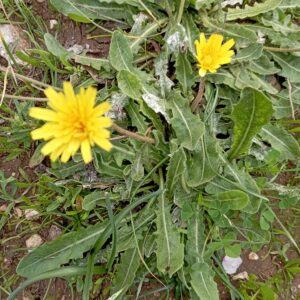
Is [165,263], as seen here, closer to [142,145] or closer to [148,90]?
[142,145]

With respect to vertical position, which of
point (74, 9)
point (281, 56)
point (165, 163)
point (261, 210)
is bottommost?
point (261, 210)

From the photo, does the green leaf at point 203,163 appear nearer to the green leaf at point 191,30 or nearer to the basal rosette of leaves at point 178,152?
the basal rosette of leaves at point 178,152

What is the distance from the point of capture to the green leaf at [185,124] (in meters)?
2.51

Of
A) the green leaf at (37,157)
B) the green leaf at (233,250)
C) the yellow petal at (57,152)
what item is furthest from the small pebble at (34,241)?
the yellow petal at (57,152)

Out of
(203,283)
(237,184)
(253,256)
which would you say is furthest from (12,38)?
(253,256)

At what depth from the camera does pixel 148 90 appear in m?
2.66

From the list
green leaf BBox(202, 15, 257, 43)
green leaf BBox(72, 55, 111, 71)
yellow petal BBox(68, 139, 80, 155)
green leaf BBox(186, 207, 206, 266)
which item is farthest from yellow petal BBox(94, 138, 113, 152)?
green leaf BBox(202, 15, 257, 43)

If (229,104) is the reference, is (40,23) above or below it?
above

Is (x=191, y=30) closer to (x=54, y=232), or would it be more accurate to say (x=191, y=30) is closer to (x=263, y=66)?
(x=263, y=66)

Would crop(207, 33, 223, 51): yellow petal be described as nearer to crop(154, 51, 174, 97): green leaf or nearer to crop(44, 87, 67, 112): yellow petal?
crop(154, 51, 174, 97): green leaf

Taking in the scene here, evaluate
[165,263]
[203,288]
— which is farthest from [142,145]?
[203,288]

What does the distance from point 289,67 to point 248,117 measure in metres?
0.68

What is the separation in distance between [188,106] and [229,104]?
29 centimetres

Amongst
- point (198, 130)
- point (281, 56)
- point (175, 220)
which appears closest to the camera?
point (198, 130)
